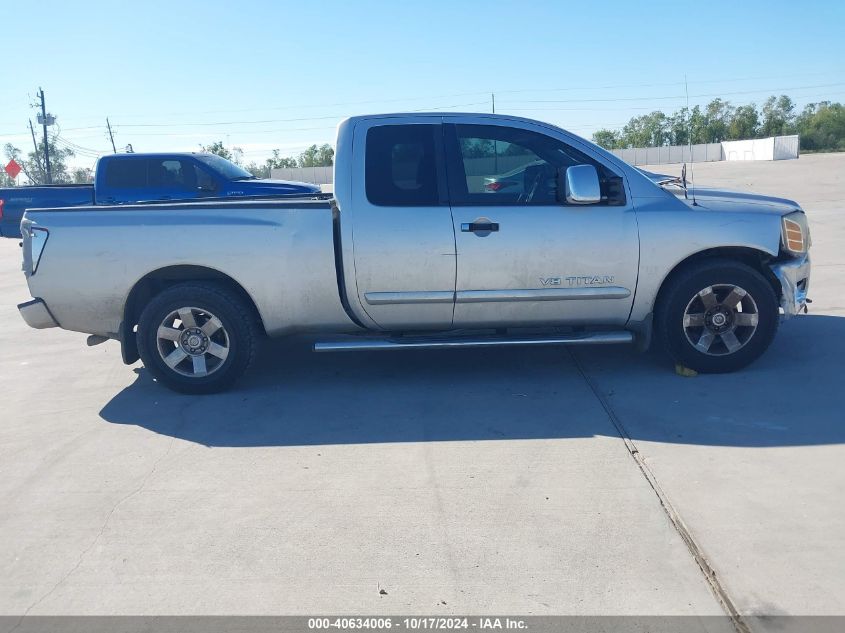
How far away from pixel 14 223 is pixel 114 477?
16707mm

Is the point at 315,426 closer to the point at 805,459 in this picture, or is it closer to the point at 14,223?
the point at 805,459

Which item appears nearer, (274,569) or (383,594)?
(383,594)

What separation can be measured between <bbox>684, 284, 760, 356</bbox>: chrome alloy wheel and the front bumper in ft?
0.95

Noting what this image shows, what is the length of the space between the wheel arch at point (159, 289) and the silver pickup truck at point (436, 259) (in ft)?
0.07

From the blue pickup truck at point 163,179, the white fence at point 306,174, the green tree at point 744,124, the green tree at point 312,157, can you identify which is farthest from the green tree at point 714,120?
the green tree at point 312,157

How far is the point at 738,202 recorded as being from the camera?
576cm

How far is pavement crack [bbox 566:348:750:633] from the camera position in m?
3.02

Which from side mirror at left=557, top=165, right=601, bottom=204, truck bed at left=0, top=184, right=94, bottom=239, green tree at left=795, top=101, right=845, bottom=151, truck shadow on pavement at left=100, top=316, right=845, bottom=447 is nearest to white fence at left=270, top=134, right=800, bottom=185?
green tree at left=795, top=101, right=845, bottom=151

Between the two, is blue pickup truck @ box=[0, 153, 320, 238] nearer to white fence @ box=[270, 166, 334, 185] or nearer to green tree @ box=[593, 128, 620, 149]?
white fence @ box=[270, 166, 334, 185]

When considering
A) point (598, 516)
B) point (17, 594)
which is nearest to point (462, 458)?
point (598, 516)

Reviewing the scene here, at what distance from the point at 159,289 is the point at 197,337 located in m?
0.54

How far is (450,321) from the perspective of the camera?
5723 millimetres

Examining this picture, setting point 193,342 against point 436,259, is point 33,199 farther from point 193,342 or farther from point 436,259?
point 436,259

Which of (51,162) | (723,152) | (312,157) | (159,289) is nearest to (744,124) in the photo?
(723,152)
